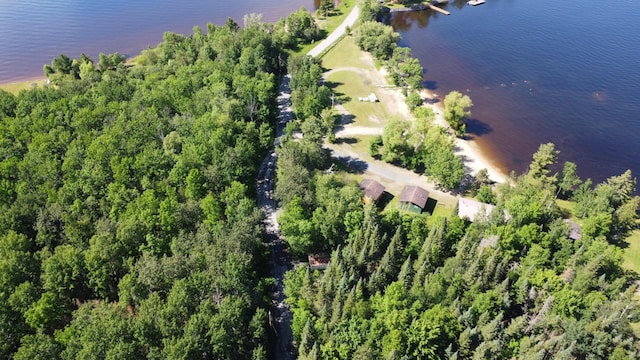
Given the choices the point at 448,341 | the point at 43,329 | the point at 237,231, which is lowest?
the point at 448,341

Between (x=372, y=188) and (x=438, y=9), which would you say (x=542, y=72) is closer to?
(x=438, y=9)

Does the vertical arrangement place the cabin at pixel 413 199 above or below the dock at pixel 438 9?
below

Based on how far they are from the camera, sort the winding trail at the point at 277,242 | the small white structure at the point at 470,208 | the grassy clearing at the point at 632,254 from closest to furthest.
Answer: the winding trail at the point at 277,242, the grassy clearing at the point at 632,254, the small white structure at the point at 470,208

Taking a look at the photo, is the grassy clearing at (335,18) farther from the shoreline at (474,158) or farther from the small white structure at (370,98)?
the shoreline at (474,158)

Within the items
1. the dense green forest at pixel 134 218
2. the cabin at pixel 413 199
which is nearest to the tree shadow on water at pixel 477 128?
the cabin at pixel 413 199

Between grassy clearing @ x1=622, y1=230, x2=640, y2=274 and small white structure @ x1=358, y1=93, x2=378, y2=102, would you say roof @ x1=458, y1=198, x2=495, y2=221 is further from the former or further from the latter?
small white structure @ x1=358, y1=93, x2=378, y2=102

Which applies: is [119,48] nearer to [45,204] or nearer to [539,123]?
[45,204]

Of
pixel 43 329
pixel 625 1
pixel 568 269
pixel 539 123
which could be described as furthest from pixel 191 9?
pixel 625 1

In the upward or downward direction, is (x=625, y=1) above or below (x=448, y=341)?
above
